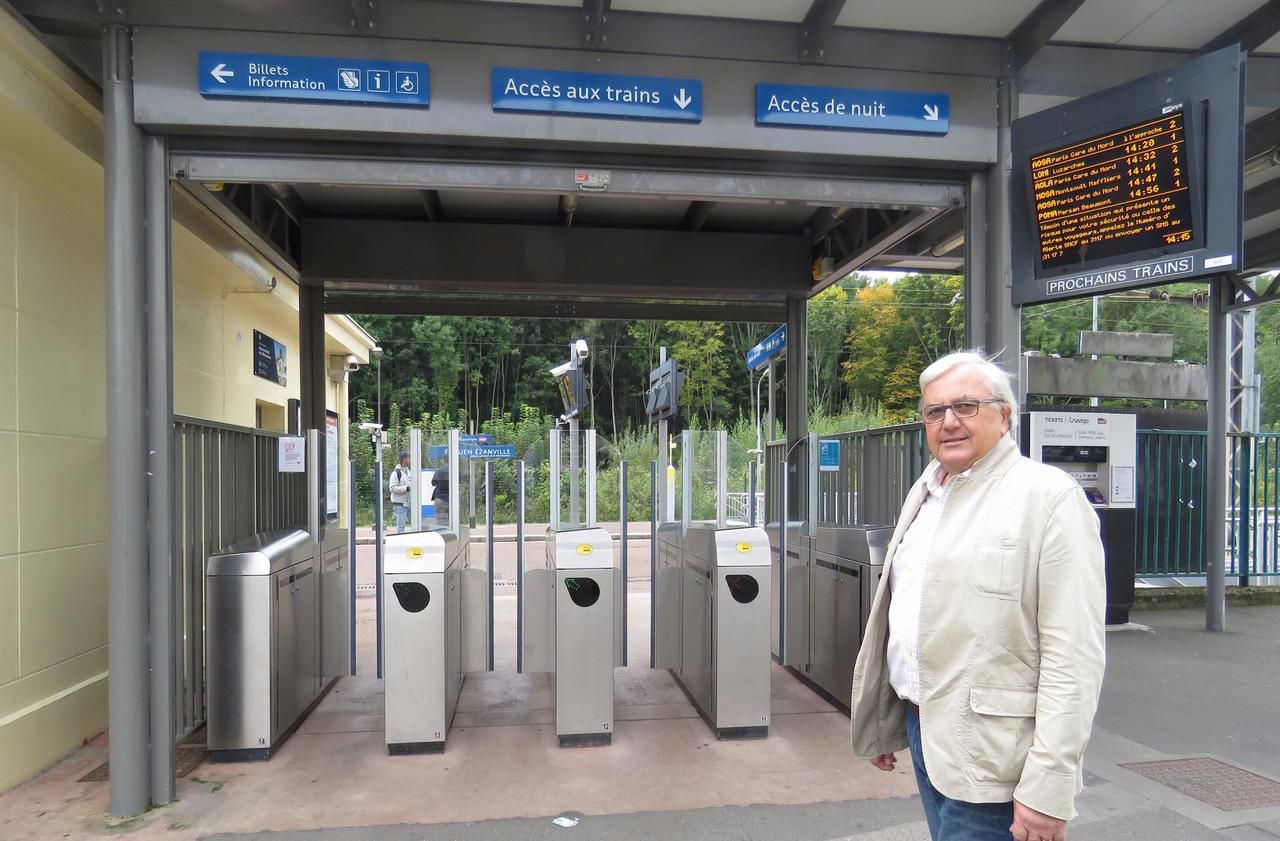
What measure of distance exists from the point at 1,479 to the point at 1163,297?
13.4 metres

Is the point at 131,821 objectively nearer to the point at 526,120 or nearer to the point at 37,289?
the point at 37,289

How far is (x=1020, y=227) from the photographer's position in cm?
418

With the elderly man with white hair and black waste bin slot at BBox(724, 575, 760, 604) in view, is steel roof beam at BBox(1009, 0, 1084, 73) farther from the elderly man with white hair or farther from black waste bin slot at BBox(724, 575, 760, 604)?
black waste bin slot at BBox(724, 575, 760, 604)

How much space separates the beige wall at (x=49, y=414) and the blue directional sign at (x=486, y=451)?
2.06m

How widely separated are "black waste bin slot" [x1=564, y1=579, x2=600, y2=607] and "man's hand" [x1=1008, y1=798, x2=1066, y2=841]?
2.95 metres

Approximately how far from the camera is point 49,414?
4250mm

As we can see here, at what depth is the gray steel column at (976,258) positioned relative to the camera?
4246 millimetres

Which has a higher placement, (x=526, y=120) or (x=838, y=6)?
(x=838, y=6)

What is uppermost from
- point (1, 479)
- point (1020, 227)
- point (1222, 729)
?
point (1020, 227)

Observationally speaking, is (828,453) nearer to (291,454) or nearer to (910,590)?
(291,454)

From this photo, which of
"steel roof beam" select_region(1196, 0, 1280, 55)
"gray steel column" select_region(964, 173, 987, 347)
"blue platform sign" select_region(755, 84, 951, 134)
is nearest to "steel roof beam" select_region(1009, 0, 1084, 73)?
"blue platform sign" select_region(755, 84, 951, 134)

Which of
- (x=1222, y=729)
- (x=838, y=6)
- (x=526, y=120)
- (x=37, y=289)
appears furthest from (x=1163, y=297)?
(x=37, y=289)

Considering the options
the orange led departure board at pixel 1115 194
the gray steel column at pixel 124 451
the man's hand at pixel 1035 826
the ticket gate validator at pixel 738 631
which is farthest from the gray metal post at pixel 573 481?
the man's hand at pixel 1035 826

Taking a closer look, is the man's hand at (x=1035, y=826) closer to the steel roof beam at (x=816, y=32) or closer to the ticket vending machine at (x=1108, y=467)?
the steel roof beam at (x=816, y=32)
